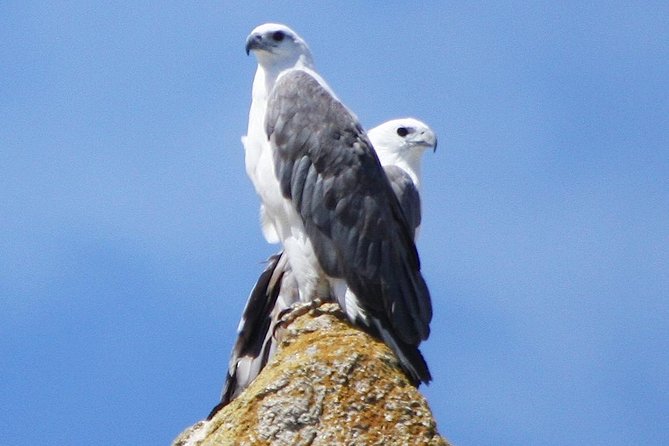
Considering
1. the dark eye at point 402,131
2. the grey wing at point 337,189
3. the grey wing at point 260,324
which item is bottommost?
the grey wing at point 260,324

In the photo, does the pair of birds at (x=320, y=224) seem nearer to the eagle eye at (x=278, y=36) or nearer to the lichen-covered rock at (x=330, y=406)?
the eagle eye at (x=278, y=36)

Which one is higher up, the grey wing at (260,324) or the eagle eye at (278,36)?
the eagle eye at (278,36)

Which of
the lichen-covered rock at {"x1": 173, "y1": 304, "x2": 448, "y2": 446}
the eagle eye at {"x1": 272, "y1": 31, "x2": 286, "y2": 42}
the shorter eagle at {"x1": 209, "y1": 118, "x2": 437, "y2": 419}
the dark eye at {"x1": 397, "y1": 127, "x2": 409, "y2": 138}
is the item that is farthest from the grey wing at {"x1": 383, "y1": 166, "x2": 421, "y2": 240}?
the lichen-covered rock at {"x1": 173, "y1": 304, "x2": 448, "y2": 446}

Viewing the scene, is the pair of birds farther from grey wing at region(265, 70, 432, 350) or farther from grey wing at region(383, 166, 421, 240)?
grey wing at region(383, 166, 421, 240)

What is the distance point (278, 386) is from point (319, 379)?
0.19 meters

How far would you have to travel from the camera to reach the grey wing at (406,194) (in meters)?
12.7

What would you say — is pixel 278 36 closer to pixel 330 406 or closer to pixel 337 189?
pixel 337 189

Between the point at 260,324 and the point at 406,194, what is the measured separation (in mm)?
2777

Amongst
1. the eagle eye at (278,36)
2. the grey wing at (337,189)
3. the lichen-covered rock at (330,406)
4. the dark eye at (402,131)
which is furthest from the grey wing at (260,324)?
the dark eye at (402,131)

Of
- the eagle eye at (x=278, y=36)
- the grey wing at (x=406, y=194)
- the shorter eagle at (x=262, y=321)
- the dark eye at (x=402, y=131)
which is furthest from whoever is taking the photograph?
the dark eye at (x=402, y=131)

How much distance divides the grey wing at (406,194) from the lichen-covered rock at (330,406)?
496 cm

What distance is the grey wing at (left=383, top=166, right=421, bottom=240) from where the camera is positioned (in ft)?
41.7

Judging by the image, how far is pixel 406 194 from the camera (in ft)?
42.7

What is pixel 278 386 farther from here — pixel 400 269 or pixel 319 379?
pixel 400 269
